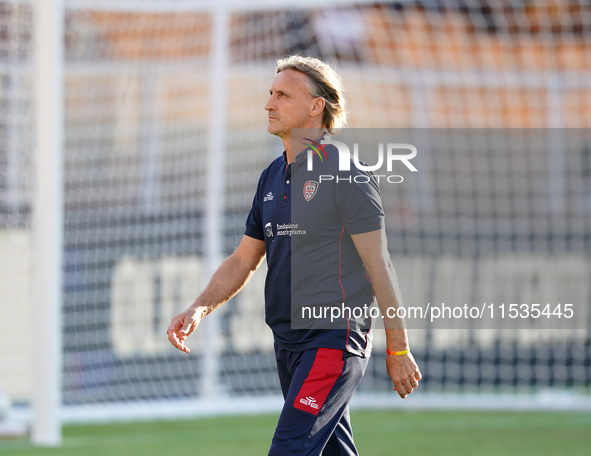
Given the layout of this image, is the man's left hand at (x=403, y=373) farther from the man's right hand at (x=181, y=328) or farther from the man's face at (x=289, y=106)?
the man's face at (x=289, y=106)

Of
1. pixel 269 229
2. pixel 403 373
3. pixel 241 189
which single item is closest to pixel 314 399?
pixel 403 373

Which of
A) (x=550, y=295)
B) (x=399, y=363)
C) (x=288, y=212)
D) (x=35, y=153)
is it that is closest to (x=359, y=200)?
(x=288, y=212)

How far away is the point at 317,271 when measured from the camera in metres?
2.95

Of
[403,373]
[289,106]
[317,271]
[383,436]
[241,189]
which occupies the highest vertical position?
[241,189]

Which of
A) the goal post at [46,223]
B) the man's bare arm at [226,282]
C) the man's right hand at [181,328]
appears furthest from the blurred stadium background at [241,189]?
the man's right hand at [181,328]

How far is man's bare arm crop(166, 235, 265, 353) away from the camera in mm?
3098

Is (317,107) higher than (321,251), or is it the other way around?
(317,107)

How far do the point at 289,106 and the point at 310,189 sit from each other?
35 cm

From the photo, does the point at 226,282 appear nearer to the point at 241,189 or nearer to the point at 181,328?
the point at 181,328

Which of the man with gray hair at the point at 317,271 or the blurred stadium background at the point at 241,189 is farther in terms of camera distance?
the blurred stadium background at the point at 241,189

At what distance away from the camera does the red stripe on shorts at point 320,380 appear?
281 centimetres

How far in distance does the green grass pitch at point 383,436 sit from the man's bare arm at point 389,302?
286 cm

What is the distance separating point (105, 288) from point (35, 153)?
1859 millimetres

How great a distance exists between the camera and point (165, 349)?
7555 mm
